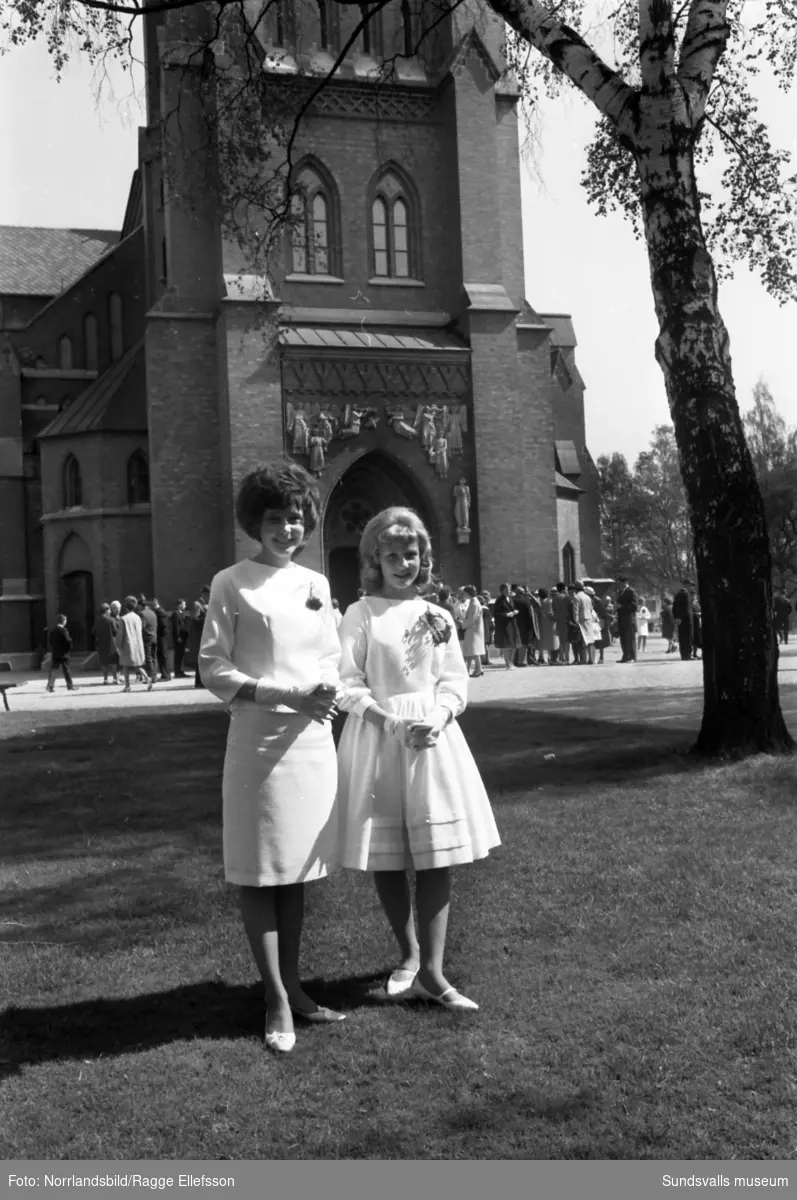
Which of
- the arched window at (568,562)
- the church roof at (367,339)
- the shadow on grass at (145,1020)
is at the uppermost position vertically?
the church roof at (367,339)

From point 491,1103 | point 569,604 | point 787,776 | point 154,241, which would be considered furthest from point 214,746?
point 154,241

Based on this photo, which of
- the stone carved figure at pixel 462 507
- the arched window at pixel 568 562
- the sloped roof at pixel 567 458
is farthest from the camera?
the sloped roof at pixel 567 458

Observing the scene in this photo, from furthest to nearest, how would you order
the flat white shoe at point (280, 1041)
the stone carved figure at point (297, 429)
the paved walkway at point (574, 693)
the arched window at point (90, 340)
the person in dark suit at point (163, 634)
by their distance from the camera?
1. the arched window at point (90, 340)
2. the stone carved figure at point (297, 429)
3. the person in dark suit at point (163, 634)
4. the paved walkway at point (574, 693)
5. the flat white shoe at point (280, 1041)

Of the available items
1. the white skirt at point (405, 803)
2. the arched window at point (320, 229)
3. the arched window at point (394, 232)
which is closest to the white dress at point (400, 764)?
the white skirt at point (405, 803)

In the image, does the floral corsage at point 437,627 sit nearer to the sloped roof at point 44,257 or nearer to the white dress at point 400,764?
the white dress at point 400,764

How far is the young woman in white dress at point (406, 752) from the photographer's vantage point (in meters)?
4.12

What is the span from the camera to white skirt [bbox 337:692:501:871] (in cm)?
412

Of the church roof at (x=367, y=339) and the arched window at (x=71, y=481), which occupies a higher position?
the church roof at (x=367, y=339)

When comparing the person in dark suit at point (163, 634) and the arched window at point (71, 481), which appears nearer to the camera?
the person in dark suit at point (163, 634)

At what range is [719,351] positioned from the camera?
30.3 feet

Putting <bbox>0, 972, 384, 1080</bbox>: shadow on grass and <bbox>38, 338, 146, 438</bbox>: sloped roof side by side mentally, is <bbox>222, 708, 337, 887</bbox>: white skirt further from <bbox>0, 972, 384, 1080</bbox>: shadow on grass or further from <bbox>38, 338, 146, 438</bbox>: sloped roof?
<bbox>38, 338, 146, 438</bbox>: sloped roof

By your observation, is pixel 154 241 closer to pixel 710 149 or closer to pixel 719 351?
pixel 710 149

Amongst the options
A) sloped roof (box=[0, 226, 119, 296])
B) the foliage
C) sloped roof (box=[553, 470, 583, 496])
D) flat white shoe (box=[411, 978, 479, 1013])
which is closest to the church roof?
sloped roof (box=[553, 470, 583, 496])
